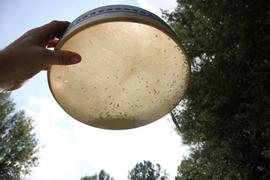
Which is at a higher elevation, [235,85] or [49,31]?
[235,85]

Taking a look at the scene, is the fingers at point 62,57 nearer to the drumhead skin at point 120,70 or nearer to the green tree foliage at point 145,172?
the drumhead skin at point 120,70

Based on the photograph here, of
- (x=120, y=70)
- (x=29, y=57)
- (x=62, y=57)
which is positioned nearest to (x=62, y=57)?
(x=62, y=57)

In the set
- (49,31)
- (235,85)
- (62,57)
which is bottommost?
(62,57)

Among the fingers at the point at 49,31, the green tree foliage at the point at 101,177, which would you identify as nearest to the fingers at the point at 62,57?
Answer: the fingers at the point at 49,31

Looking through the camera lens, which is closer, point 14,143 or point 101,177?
point 14,143

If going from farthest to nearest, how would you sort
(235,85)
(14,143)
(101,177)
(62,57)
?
(101,177)
(14,143)
(235,85)
(62,57)

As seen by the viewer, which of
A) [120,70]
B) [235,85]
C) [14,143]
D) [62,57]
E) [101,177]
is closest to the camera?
[62,57]

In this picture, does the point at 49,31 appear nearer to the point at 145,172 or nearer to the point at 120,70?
the point at 120,70

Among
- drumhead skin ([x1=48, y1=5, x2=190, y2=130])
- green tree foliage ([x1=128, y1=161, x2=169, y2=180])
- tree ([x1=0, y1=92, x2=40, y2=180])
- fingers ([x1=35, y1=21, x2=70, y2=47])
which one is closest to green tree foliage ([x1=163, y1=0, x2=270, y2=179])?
drumhead skin ([x1=48, y1=5, x2=190, y2=130])

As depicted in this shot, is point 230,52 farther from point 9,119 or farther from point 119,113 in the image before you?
point 9,119
